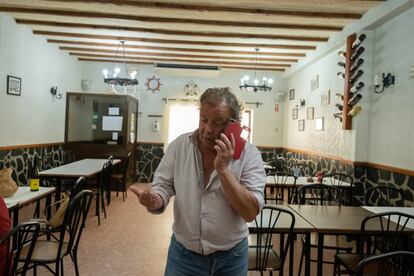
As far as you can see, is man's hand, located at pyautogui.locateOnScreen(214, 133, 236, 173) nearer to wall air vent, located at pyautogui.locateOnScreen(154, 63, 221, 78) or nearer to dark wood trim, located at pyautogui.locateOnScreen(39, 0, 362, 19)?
dark wood trim, located at pyautogui.locateOnScreen(39, 0, 362, 19)

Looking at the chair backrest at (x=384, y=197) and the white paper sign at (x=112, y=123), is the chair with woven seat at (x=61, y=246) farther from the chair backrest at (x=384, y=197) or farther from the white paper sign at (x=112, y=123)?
the white paper sign at (x=112, y=123)

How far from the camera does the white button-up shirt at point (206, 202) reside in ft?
4.04

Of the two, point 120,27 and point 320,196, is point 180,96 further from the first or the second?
point 320,196

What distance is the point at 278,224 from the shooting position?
2.37 meters

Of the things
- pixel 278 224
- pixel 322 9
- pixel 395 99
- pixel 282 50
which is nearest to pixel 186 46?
pixel 282 50

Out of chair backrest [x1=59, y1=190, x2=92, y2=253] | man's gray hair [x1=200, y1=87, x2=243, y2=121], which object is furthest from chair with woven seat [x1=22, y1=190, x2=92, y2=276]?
man's gray hair [x1=200, y1=87, x2=243, y2=121]

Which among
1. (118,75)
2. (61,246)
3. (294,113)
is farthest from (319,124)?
(61,246)

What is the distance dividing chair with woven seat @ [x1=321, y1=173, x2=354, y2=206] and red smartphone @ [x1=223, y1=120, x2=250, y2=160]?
127 inches

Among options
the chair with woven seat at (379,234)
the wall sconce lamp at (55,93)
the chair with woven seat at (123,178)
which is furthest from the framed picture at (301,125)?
the wall sconce lamp at (55,93)

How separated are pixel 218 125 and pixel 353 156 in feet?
12.8

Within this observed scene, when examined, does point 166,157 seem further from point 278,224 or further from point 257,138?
point 257,138

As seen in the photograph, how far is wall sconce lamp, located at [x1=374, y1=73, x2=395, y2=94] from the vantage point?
399 cm

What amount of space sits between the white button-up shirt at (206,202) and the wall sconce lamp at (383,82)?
3.42 m

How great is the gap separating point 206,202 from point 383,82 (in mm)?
3751
